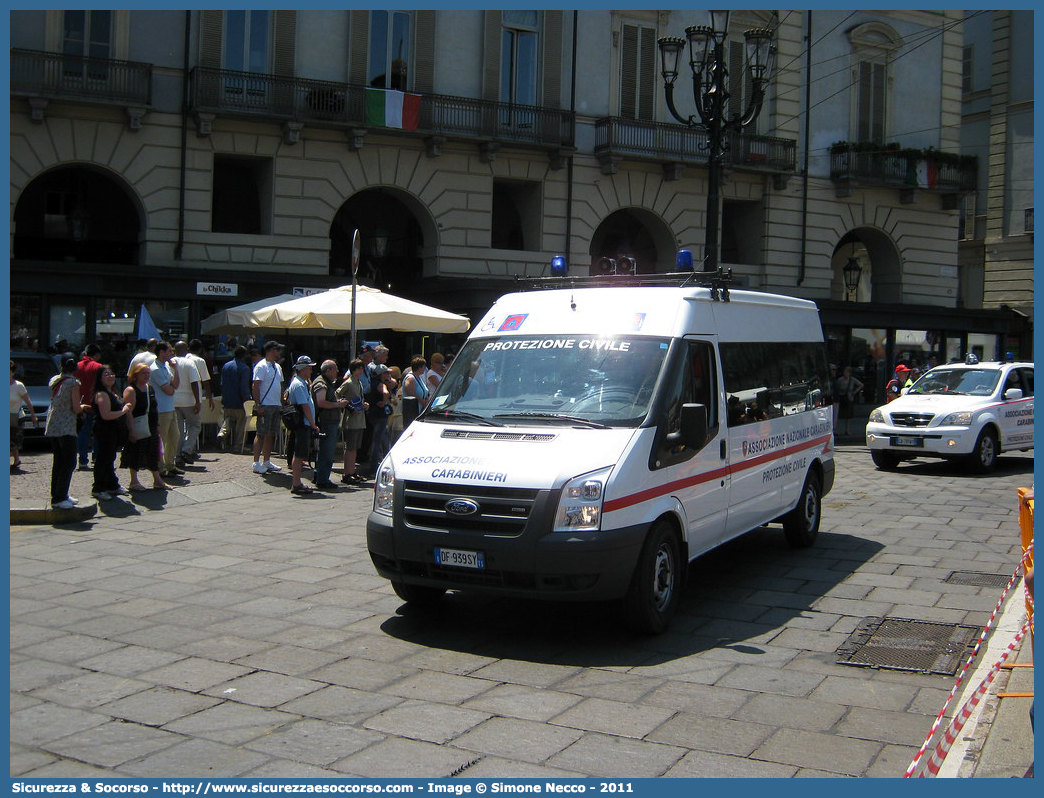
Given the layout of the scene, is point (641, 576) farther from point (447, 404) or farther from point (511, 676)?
point (447, 404)

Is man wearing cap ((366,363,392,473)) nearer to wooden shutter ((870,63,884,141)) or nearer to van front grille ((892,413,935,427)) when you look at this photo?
van front grille ((892,413,935,427))

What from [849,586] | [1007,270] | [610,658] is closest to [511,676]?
[610,658]

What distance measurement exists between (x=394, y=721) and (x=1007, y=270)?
39887 millimetres

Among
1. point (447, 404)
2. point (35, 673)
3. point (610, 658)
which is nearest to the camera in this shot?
point (35, 673)

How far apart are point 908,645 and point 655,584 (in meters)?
1.71

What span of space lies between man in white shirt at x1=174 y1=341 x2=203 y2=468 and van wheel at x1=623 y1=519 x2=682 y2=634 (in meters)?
9.05

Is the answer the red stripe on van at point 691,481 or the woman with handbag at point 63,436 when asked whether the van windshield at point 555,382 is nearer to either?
the red stripe on van at point 691,481

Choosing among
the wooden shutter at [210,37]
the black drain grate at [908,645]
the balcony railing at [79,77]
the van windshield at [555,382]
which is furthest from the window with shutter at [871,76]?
the black drain grate at [908,645]

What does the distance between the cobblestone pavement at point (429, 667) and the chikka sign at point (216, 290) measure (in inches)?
507

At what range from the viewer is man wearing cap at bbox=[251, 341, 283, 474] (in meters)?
14.0

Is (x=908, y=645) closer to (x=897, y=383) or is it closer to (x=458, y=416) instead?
(x=458, y=416)

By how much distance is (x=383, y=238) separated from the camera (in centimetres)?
2656

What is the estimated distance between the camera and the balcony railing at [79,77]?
2128cm

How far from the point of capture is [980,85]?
40844 mm
